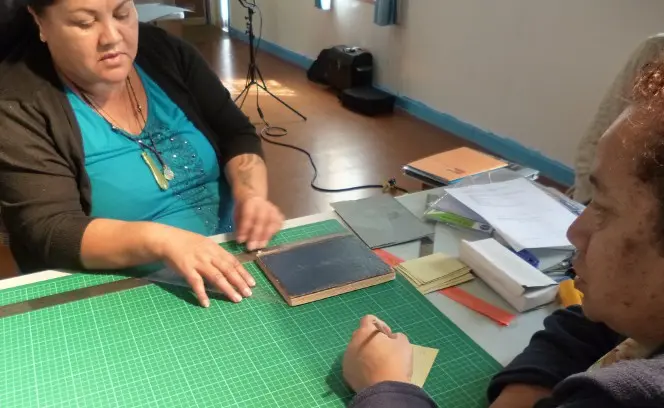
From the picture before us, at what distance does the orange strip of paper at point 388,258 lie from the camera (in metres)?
1.21

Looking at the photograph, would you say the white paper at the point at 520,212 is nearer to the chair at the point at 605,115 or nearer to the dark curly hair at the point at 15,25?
the chair at the point at 605,115

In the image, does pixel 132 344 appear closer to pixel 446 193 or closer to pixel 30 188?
pixel 30 188

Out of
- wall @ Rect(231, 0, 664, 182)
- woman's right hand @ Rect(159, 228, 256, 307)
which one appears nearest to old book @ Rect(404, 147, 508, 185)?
woman's right hand @ Rect(159, 228, 256, 307)

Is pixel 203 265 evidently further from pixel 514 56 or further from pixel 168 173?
pixel 514 56

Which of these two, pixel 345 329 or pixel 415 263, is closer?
pixel 345 329

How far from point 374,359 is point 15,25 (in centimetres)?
105

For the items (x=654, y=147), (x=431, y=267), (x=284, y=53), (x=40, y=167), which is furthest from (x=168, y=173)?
(x=284, y=53)

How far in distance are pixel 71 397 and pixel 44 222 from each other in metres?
0.46

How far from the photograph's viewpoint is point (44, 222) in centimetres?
120

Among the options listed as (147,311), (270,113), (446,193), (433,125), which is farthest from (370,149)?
(147,311)

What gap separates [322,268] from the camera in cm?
114

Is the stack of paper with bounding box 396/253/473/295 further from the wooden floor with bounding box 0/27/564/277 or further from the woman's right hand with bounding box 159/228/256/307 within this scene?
the wooden floor with bounding box 0/27/564/277

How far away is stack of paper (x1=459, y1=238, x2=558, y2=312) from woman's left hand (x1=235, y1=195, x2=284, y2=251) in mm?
383

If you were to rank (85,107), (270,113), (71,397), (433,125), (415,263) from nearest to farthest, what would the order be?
(71,397) → (415,263) → (85,107) → (433,125) → (270,113)
